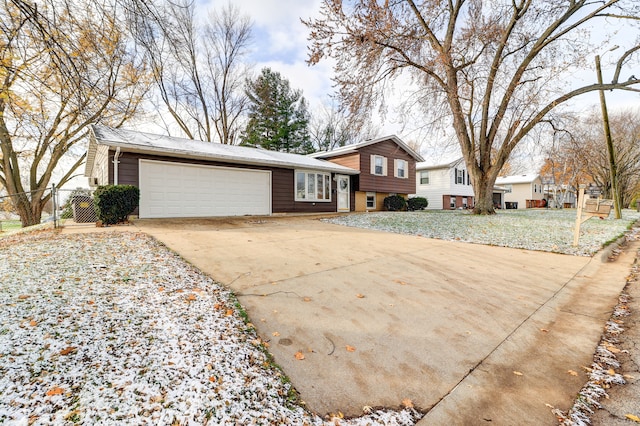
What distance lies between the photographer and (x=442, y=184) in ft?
81.6

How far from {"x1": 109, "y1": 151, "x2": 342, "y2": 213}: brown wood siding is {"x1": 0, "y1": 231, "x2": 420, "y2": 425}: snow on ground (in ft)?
21.9

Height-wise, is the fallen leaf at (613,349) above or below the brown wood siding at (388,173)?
below

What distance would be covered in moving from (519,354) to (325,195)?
1302cm

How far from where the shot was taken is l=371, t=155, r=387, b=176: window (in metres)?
17.3

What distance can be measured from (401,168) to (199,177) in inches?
534

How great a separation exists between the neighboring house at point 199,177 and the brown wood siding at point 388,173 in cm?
237

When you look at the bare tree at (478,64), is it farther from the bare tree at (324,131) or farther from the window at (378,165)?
the bare tree at (324,131)

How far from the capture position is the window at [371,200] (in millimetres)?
17812

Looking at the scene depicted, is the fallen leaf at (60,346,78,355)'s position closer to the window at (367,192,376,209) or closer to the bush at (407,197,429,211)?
the window at (367,192,376,209)

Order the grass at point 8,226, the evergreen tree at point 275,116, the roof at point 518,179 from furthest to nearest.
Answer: the roof at point 518,179
the evergreen tree at point 275,116
the grass at point 8,226

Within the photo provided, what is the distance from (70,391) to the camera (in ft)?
5.15

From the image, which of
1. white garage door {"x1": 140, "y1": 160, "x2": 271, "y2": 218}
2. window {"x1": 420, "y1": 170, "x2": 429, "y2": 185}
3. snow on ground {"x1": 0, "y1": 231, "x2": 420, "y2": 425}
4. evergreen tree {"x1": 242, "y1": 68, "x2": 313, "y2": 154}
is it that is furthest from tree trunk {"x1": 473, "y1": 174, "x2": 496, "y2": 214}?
evergreen tree {"x1": 242, "y1": 68, "x2": 313, "y2": 154}

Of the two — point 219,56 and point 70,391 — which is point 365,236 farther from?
point 219,56

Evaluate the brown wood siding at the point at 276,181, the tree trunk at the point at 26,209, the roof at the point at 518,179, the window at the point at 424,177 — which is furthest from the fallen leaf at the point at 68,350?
the roof at the point at 518,179
